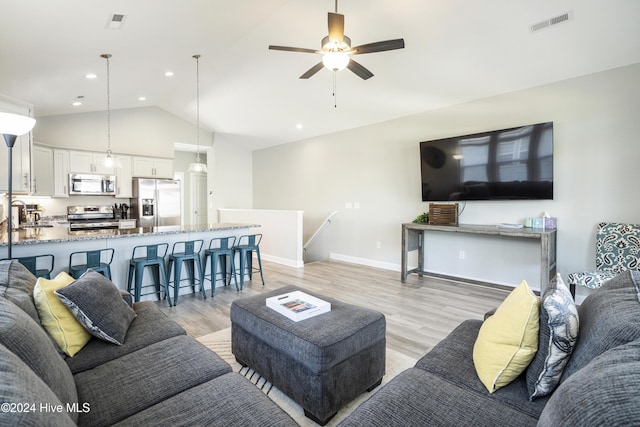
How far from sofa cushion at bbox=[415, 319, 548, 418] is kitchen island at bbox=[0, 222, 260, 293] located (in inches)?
133

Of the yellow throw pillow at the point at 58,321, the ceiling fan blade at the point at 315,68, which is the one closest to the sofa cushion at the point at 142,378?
the yellow throw pillow at the point at 58,321

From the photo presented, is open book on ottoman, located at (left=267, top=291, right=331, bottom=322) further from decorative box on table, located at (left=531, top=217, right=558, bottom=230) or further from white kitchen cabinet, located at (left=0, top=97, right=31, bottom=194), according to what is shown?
white kitchen cabinet, located at (left=0, top=97, right=31, bottom=194)


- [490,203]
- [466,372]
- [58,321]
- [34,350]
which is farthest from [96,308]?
[490,203]

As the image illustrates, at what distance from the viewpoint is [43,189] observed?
562 centimetres

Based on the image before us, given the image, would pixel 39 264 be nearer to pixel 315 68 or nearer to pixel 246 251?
pixel 246 251

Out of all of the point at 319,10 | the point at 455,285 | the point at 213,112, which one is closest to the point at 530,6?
the point at 319,10

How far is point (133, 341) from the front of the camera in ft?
5.90

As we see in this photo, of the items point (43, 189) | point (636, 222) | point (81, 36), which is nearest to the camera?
point (81, 36)

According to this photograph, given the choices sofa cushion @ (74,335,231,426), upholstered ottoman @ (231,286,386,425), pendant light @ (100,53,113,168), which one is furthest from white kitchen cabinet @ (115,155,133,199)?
sofa cushion @ (74,335,231,426)

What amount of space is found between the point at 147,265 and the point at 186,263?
2.09ft

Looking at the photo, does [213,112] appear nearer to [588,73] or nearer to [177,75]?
[177,75]

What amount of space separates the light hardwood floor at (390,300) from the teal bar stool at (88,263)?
2.63 feet

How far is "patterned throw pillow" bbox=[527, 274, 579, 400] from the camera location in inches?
46.6

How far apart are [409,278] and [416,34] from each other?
11.3 feet
